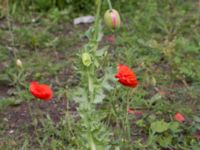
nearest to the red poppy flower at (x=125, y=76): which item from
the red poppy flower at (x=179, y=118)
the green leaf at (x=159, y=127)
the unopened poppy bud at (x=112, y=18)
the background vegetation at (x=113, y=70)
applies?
the background vegetation at (x=113, y=70)

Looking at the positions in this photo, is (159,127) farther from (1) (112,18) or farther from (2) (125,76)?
(1) (112,18)

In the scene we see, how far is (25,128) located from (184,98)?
0.79 metres

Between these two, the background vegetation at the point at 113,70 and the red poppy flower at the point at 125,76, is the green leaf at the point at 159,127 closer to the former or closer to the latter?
the background vegetation at the point at 113,70

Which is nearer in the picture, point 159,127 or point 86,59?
point 86,59

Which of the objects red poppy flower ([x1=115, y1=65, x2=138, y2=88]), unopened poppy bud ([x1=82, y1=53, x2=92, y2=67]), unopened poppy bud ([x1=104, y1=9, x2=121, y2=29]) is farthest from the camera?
red poppy flower ([x1=115, y1=65, x2=138, y2=88])

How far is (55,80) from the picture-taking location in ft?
10.1

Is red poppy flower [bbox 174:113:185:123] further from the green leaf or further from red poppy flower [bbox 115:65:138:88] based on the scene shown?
red poppy flower [bbox 115:65:138:88]

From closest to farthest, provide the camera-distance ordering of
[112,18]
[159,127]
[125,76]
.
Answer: [112,18] < [125,76] < [159,127]

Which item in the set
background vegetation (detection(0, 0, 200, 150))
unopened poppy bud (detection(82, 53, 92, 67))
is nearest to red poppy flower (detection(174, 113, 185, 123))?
background vegetation (detection(0, 0, 200, 150))

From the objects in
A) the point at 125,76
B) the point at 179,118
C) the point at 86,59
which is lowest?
the point at 179,118

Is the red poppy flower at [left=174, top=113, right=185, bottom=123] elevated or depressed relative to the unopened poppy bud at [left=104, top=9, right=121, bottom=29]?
depressed

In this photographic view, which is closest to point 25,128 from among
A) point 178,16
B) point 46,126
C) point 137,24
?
point 46,126

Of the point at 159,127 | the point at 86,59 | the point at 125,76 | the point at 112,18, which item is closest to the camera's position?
the point at 86,59

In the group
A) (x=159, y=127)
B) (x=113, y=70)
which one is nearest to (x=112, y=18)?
(x=113, y=70)
